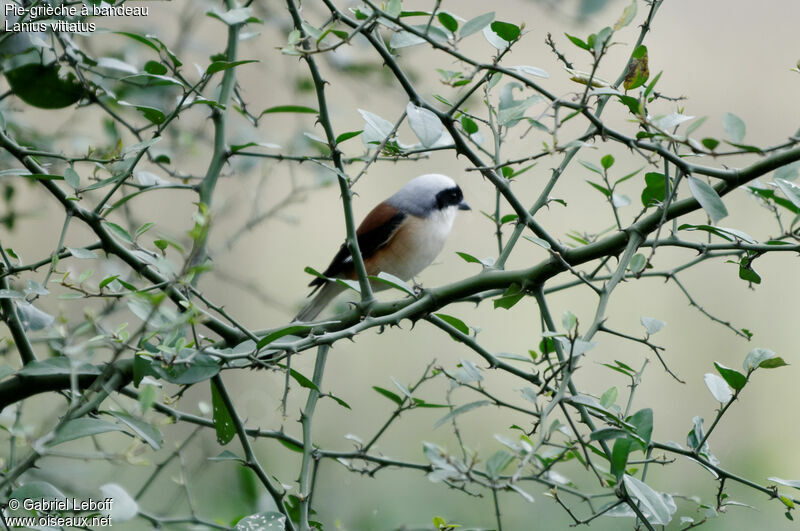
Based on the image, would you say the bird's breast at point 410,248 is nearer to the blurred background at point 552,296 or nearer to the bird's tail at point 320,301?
the bird's tail at point 320,301

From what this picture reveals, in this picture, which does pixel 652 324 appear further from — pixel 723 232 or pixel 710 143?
pixel 710 143

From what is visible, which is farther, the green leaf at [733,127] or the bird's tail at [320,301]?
the bird's tail at [320,301]

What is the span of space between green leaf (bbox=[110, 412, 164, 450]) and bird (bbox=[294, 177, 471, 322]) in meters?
2.03

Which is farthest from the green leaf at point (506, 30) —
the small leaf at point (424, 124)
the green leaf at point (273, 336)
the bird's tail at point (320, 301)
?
the bird's tail at point (320, 301)

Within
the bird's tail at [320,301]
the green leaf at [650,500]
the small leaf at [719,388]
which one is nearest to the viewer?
the green leaf at [650,500]

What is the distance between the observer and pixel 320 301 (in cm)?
315

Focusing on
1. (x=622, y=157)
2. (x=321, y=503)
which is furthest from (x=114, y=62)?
(x=622, y=157)

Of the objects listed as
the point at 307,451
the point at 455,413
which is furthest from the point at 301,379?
the point at 455,413

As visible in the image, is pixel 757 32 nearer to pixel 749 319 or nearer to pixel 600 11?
pixel 749 319

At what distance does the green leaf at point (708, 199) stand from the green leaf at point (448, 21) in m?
0.43

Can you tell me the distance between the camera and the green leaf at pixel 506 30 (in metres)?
1.24

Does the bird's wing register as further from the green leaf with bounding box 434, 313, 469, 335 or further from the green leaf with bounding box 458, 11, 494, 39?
the green leaf with bounding box 458, 11, 494, 39

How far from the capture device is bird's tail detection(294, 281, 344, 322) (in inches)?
121

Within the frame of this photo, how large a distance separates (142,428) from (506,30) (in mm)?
816
